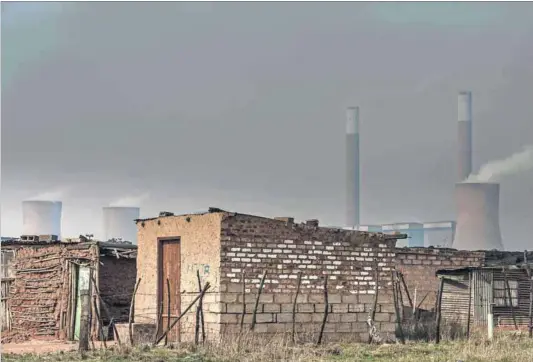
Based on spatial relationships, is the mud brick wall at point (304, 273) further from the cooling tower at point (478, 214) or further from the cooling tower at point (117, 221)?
the cooling tower at point (117, 221)

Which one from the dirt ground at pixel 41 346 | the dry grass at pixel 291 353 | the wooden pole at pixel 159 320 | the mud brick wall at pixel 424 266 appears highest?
the mud brick wall at pixel 424 266

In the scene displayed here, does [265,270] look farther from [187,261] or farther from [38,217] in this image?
[38,217]

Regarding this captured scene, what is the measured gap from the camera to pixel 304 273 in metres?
19.8

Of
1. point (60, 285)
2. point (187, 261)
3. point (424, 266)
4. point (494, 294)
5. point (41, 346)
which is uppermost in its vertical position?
point (187, 261)

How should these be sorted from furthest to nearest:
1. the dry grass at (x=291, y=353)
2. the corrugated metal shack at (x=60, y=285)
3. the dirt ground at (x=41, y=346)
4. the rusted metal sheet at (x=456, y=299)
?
the rusted metal sheet at (x=456, y=299) < the corrugated metal shack at (x=60, y=285) < the dirt ground at (x=41, y=346) < the dry grass at (x=291, y=353)

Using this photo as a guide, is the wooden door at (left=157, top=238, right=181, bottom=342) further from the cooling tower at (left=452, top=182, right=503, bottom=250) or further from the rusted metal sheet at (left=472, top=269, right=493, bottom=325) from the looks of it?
the cooling tower at (left=452, top=182, right=503, bottom=250)

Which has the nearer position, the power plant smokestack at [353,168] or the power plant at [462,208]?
the power plant at [462,208]

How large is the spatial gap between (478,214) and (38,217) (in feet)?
174

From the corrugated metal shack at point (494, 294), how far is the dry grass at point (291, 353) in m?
7.65

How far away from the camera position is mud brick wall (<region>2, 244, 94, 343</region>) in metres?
24.9

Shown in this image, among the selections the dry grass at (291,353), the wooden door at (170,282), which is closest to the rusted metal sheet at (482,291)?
the dry grass at (291,353)

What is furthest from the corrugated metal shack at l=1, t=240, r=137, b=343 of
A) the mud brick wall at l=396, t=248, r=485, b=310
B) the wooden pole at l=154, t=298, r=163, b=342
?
the mud brick wall at l=396, t=248, r=485, b=310

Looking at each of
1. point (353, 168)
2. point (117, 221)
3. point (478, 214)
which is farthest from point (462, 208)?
point (117, 221)

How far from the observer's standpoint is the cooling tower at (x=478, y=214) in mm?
71188
